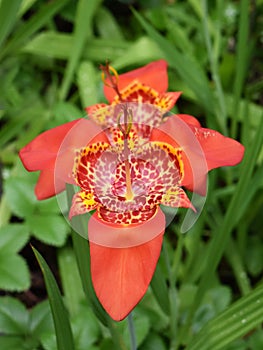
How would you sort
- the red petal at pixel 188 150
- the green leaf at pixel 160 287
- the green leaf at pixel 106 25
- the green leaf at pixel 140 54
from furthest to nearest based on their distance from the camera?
the green leaf at pixel 106 25 → the green leaf at pixel 140 54 → the green leaf at pixel 160 287 → the red petal at pixel 188 150

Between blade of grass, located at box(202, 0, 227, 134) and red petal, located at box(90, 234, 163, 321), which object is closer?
red petal, located at box(90, 234, 163, 321)

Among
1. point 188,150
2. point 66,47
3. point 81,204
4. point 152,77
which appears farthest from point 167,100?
point 66,47

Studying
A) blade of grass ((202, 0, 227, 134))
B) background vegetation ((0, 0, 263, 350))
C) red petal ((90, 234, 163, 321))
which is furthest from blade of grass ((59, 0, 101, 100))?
red petal ((90, 234, 163, 321))

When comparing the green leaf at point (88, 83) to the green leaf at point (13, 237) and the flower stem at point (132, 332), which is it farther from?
the flower stem at point (132, 332)

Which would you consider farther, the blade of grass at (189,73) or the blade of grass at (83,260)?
the blade of grass at (189,73)

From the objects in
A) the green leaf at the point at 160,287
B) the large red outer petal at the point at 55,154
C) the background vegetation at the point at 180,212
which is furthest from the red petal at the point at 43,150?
the green leaf at the point at 160,287

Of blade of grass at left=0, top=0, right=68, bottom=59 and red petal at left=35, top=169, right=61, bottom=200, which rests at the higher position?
red petal at left=35, top=169, right=61, bottom=200

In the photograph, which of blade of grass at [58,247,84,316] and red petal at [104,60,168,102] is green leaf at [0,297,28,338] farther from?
red petal at [104,60,168,102]

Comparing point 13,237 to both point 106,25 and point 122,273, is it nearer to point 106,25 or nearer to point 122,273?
point 122,273
